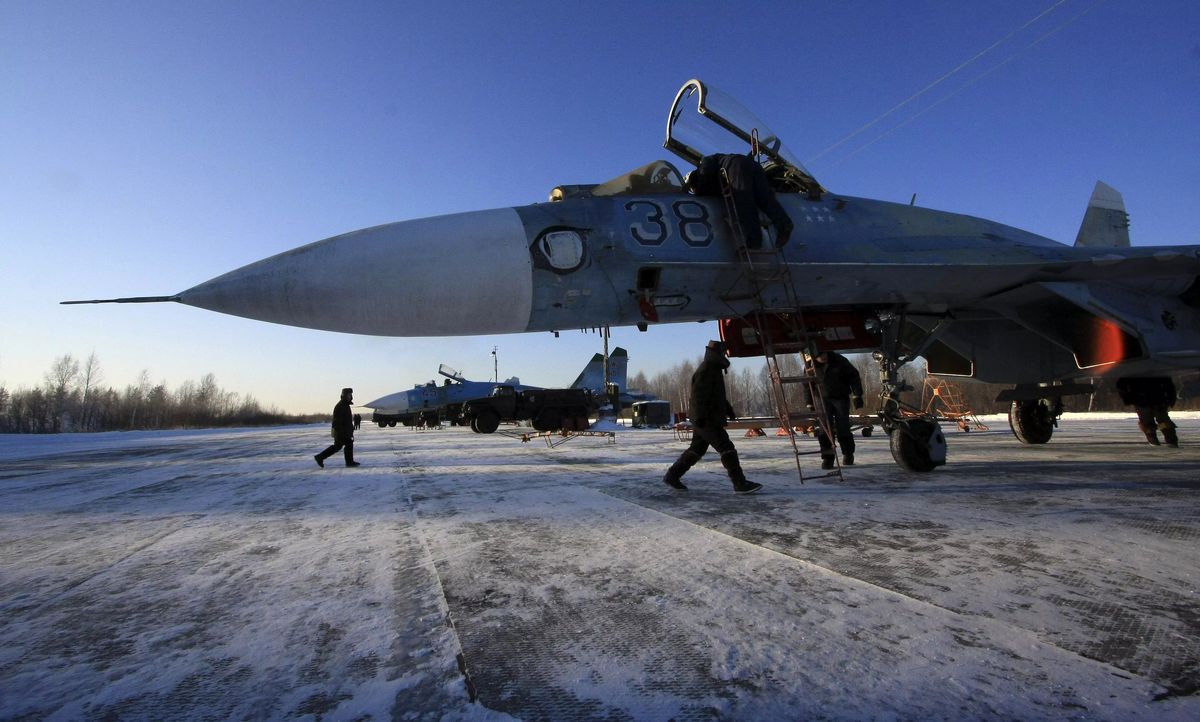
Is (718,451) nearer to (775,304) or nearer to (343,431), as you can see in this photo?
(775,304)

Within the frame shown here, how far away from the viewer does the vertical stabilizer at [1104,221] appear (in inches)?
309

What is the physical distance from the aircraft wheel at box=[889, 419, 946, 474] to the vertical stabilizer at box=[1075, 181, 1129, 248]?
5603 millimetres

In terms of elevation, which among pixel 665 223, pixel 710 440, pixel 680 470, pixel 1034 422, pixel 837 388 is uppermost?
pixel 665 223

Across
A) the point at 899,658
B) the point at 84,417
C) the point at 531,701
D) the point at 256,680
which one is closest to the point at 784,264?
the point at 899,658

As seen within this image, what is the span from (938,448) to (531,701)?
504 cm

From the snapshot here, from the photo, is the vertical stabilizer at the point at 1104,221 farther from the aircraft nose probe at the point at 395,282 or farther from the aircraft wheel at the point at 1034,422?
the aircraft nose probe at the point at 395,282

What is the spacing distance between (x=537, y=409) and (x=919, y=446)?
1393 centimetres

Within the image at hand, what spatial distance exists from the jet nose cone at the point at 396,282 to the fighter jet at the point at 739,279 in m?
0.01

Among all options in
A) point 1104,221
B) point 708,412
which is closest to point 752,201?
point 708,412

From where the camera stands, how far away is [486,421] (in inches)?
723

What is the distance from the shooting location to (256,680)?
1340mm

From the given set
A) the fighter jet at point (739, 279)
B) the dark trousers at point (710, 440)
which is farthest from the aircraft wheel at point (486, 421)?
the dark trousers at point (710, 440)

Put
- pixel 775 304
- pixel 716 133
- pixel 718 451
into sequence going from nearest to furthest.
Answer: pixel 718 451
pixel 775 304
pixel 716 133

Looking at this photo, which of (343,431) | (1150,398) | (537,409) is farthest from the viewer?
(537,409)
